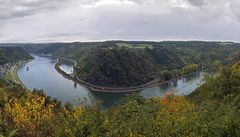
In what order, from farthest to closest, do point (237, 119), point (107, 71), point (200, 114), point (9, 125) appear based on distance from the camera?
point (107, 71)
point (9, 125)
point (200, 114)
point (237, 119)

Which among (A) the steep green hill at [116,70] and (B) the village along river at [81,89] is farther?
(A) the steep green hill at [116,70]

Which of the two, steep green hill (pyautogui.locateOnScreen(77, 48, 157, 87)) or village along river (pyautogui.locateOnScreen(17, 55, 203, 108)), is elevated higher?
steep green hill (pyautogui.locateOnScreen(77, 48, 157, 87))

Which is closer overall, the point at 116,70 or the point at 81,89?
the point at 81,89

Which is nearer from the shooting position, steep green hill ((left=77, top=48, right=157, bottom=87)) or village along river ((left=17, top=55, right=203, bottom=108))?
village along river ((left=17, top=55, right=203, bottom=108))

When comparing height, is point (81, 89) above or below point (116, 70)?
below

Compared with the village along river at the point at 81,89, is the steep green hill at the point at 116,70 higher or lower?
higher

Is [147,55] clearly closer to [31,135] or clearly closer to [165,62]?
[165,62]

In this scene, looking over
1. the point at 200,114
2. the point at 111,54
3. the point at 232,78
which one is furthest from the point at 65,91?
the point at 200,114

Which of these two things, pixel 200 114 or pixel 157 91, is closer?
pixel 200 114

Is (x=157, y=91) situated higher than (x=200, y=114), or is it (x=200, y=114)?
(x=200, y=114)

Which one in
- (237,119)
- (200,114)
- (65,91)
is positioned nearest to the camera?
(237,119)

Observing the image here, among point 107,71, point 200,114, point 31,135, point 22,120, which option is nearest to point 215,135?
point 200,114
